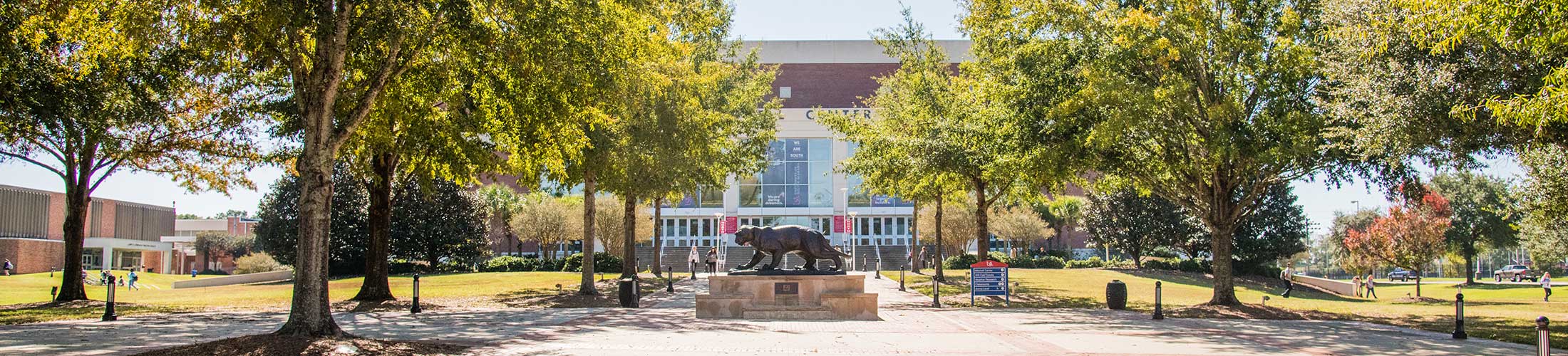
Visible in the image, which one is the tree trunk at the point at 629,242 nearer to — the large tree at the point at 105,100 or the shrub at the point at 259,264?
the large tree at the point at 105,100

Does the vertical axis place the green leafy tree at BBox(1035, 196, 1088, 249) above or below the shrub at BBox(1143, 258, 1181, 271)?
above

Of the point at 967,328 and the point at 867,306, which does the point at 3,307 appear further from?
the point at 967,328

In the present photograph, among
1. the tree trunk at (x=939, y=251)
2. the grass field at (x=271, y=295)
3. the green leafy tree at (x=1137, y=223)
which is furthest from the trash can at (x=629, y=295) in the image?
the green leafy tree at (x=1137, y=223)

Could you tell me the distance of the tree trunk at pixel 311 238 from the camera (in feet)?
37.1

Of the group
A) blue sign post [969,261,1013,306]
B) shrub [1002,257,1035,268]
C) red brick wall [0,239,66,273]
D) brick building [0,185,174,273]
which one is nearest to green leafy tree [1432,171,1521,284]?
shrub [1002,257,1035,268]

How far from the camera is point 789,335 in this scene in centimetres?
1423

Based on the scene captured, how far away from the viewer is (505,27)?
1366 cm

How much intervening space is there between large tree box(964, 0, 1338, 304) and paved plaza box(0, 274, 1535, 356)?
3.59 m

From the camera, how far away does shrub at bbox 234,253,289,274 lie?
55344 millimetres

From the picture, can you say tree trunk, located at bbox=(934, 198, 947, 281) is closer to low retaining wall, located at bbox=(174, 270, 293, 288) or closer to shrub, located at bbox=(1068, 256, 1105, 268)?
shrub, located at bbox=(1068, 256, 1105, 268)

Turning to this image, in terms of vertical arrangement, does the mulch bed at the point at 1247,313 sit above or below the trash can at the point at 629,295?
below

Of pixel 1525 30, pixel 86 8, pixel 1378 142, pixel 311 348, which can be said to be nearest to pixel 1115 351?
pixel 1525 30

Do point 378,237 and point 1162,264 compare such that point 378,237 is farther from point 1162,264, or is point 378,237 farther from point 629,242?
point 1162,264

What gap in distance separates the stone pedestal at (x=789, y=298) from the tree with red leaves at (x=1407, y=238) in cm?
3473
